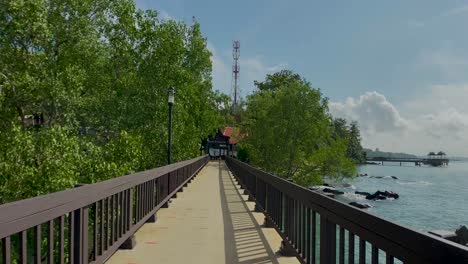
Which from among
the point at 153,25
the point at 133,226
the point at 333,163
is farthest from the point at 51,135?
the point at 333,163

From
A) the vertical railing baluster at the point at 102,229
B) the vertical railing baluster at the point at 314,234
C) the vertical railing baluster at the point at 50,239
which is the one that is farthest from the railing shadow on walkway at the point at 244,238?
the vertical railing baluster at the point at 50,239

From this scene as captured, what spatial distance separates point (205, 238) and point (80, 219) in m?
3.29

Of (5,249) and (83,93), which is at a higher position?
(83,93)

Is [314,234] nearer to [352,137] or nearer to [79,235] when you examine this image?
[79,235]

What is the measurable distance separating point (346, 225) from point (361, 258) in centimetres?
39

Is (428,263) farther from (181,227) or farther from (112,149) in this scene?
(112,149)

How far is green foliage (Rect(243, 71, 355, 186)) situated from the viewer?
108ft

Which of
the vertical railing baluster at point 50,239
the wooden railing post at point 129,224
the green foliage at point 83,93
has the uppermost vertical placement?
the green foliage at point 83,93

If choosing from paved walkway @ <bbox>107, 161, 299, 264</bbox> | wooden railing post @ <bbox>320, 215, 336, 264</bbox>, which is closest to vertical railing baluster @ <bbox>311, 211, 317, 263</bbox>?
wooden railing post @ <bbox>320, 215, 336, 264</bbox>

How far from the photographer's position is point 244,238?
22.4 ft

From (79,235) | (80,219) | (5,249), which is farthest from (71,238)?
(5,249)

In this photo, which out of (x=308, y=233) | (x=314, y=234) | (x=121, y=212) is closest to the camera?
(x=314, y=234)

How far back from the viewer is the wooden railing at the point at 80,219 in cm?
248

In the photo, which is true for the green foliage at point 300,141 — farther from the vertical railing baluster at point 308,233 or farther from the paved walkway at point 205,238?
the vertical railing baluster at point 308,233
